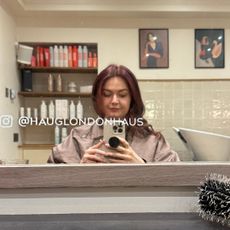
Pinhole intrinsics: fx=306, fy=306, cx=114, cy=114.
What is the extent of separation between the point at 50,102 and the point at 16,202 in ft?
2.85

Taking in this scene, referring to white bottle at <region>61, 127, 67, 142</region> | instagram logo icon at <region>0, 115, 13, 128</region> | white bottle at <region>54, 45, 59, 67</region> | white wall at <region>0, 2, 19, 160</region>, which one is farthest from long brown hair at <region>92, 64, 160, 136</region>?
white bottle at <region>54, 45, 59, 67</region>

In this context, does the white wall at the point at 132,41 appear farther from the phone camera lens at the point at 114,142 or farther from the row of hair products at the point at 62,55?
the phone camera lens at the point at 114,142

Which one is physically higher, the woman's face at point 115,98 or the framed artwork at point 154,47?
the framed artwork at point 154,47

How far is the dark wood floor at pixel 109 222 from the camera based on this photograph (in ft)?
1.51

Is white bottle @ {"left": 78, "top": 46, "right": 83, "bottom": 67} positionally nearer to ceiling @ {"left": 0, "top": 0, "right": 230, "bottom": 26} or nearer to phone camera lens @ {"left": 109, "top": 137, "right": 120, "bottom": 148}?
ceiling @ {"left": 0, "top": 0, "right": 230, "bottom": 26}

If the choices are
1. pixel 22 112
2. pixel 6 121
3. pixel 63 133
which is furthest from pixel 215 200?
pixel 22 112

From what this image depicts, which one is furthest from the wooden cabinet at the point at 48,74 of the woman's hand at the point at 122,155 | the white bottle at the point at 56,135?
the woman's hand at the point at 122,155

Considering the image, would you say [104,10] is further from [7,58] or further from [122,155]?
[122,155]

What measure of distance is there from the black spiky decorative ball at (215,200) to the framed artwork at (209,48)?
898 mm

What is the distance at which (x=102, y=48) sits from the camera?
1382mm

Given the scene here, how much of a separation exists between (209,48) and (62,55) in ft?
2.18

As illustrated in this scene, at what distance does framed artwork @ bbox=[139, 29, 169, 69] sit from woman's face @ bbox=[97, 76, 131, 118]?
622 mm

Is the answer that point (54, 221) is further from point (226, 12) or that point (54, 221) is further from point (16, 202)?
point (226, 12)

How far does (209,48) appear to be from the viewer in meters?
1.37
